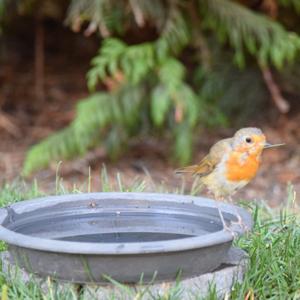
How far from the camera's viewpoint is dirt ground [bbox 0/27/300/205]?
6.57 metres

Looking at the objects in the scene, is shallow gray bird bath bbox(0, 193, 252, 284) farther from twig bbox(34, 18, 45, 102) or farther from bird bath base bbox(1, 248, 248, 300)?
twig bbox(34, 18, 45, 102)

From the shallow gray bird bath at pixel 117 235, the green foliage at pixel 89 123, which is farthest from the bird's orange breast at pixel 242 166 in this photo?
the green foliage at pixel 89 123

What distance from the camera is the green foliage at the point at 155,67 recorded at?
620 centimetres

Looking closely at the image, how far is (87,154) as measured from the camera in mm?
7117

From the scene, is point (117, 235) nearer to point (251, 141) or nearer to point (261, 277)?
point (261, 277)

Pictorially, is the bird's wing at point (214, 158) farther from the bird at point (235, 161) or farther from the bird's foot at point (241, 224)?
the bird's foot at point (241, 224)

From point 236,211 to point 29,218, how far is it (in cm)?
81

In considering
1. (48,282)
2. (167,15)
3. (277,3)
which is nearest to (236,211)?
(48,282)

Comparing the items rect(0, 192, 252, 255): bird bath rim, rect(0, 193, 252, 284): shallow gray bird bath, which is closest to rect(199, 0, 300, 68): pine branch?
rect(0, 193, 252, 284): shallow gray bird bath

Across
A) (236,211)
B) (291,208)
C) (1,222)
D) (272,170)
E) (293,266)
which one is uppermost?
(1,222)

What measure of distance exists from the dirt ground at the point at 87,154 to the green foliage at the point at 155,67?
0.83ft

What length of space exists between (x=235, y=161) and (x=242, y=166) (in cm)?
4

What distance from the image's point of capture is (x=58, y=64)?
9.40 m

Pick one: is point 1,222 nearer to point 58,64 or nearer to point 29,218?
point 29,218
